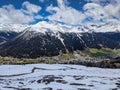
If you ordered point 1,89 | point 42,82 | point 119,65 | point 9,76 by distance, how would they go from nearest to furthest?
point 1,89 → point 42,82 → point 9,76 → point 119,65

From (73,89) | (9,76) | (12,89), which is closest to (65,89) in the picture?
(73,89)

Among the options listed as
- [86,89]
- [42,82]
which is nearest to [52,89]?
[86,89]

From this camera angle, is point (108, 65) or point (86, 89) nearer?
point (86, 89)

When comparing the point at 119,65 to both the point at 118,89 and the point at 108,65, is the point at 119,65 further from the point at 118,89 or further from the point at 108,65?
the point at 118,89

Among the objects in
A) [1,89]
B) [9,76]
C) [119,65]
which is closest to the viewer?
[1,89]

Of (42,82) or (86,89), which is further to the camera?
(42,82)

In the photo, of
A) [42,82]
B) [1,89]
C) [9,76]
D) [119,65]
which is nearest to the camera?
[1,89]

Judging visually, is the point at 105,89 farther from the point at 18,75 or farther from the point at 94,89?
the point at 18,75

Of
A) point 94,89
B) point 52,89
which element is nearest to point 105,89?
point 94,89
